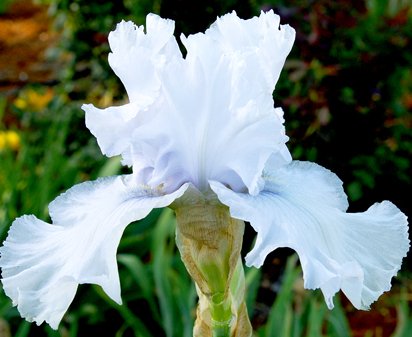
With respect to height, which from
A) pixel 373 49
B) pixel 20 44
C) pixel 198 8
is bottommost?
pixel 20 44

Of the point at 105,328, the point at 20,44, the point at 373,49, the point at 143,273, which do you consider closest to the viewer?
the point at 143,273

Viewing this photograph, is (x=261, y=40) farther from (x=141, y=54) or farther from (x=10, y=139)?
(x=10, y=139)

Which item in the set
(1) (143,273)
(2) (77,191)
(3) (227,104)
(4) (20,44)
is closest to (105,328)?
(1) (143,273)

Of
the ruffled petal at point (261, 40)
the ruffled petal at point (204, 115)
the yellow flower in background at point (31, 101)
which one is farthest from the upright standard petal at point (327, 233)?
the yellow flower in background at point (31, 101)

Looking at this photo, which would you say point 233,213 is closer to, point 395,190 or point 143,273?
point 143,273

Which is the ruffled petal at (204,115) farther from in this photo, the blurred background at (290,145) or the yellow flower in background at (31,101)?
the yellow flower in background at (31,101)

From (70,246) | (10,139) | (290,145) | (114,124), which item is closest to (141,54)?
(114,124)
